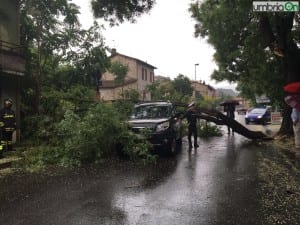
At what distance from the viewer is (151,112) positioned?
13508 mm

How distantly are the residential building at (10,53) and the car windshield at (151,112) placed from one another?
4794 millimetres

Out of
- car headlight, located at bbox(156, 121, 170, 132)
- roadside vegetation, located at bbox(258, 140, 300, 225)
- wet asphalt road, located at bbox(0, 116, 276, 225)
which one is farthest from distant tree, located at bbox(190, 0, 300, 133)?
wet asphalt road, located at bbox(0, 116, 276, 225)

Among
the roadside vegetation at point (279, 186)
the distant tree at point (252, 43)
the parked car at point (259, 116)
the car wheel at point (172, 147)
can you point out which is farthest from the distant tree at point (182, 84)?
the car wheel at point (172, 147)

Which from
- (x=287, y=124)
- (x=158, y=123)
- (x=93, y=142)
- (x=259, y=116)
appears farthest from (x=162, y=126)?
(x=259, y=116)

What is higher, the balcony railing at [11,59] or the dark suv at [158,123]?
the balcony railing at [11,59]

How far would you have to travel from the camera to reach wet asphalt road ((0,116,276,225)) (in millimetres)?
5801

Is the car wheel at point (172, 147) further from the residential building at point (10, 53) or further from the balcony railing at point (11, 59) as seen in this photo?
the balcony railing at point (11, 59)

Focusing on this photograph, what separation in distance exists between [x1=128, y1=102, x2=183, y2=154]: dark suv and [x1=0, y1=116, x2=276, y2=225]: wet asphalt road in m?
1.10

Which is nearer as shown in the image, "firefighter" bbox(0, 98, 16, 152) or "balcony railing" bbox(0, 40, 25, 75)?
"firefighter" bbox(0, 98, 16, 152)

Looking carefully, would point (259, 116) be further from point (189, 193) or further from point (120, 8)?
point (189, 193)

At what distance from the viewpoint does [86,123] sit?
11.7 meters

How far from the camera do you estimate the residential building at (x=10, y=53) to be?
13.5 metres

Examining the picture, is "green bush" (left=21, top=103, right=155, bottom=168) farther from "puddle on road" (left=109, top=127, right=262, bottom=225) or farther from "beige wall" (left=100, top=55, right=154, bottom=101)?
"beige wall" (left=100, top=55, right=154, bottom=101)

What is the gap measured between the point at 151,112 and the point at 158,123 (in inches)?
54.9
